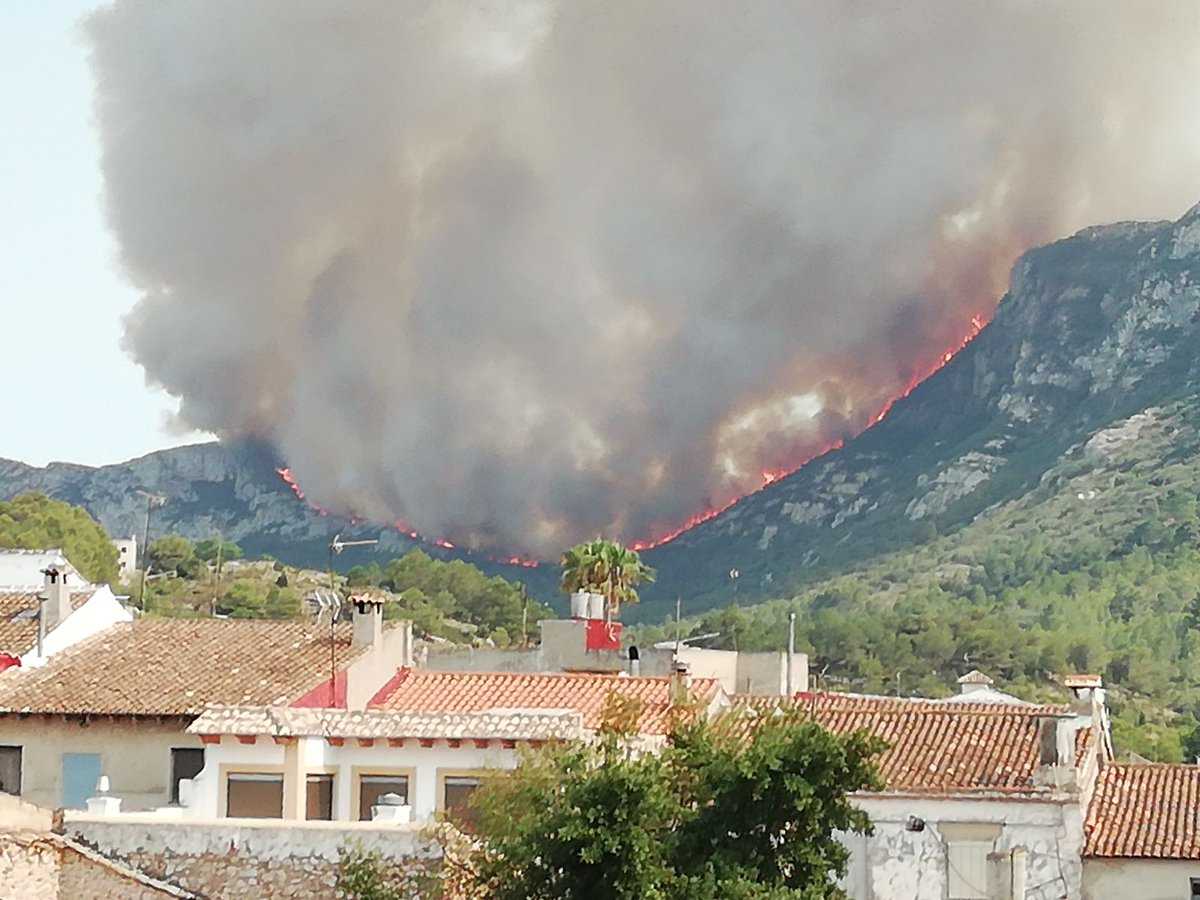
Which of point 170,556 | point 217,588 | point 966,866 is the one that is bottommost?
point 966,866

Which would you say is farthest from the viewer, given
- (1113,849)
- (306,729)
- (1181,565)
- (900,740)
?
(1181,565)

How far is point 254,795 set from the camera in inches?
Answer: 1746

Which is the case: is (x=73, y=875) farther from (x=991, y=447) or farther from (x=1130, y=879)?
(x=991, y=447)

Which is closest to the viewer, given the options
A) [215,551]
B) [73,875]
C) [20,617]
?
[73,875]

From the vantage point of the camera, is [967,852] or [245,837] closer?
[245,837]

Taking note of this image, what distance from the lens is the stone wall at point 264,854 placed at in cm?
3862

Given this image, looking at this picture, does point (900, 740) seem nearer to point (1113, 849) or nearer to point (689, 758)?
point (1113, 849)

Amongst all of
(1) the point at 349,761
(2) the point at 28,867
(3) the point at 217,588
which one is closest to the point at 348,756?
(1) the point at 349,761

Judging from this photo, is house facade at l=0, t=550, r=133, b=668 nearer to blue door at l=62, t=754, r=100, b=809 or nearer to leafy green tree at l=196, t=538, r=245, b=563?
blue door at l=62, t=754, r=100, b=809

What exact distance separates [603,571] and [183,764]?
46.3 meters

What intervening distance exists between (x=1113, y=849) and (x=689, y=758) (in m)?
12.1

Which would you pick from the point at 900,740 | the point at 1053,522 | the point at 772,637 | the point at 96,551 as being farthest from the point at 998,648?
the point at 900,740

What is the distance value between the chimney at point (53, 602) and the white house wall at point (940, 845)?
1769cm

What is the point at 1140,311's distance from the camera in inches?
7569
